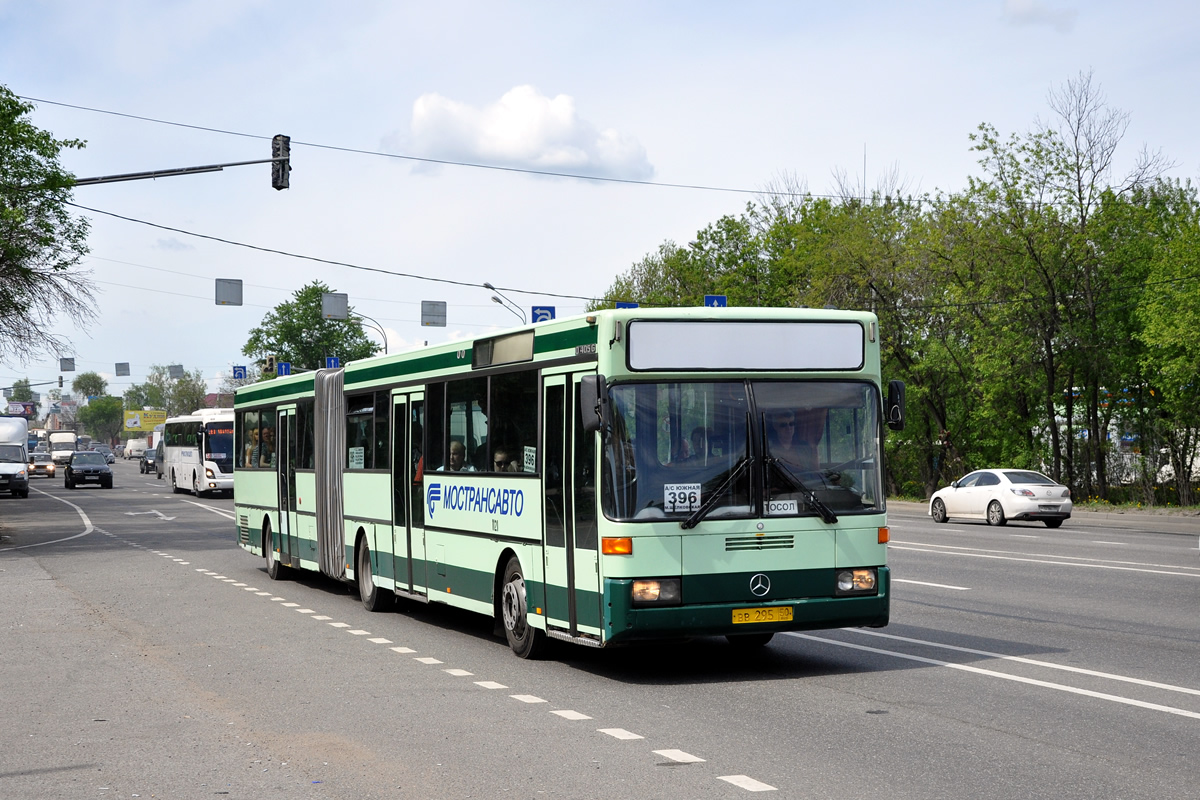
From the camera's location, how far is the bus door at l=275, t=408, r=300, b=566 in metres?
18.8

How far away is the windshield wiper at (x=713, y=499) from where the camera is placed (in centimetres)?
985

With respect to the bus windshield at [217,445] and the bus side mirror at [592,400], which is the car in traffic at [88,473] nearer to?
the bus windshield at [217,445]

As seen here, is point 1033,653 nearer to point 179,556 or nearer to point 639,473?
point 639,473

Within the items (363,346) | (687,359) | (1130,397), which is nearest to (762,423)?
(687,359)

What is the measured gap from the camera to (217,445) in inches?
2035

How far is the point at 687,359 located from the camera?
10141 millimetres

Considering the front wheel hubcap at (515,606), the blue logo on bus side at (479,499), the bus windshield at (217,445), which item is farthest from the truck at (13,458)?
the front wheel hubcap at (515,606)

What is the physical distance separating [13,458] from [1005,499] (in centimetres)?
3888

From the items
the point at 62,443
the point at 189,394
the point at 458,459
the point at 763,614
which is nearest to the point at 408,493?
the point at 458,459

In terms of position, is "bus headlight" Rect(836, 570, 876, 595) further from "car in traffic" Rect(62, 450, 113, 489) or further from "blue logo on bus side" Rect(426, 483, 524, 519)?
"car in traffic" Rect(62, 450, 113, 489)

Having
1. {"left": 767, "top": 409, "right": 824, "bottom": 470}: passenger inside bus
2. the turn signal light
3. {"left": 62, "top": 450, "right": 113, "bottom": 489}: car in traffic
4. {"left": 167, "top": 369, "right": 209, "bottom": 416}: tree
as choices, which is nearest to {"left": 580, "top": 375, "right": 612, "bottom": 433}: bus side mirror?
the turn signal light

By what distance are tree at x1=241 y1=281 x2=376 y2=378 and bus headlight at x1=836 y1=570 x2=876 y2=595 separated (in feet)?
363

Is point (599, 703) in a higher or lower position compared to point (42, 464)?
lower

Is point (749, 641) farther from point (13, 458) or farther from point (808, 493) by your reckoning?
point (13, 458)
